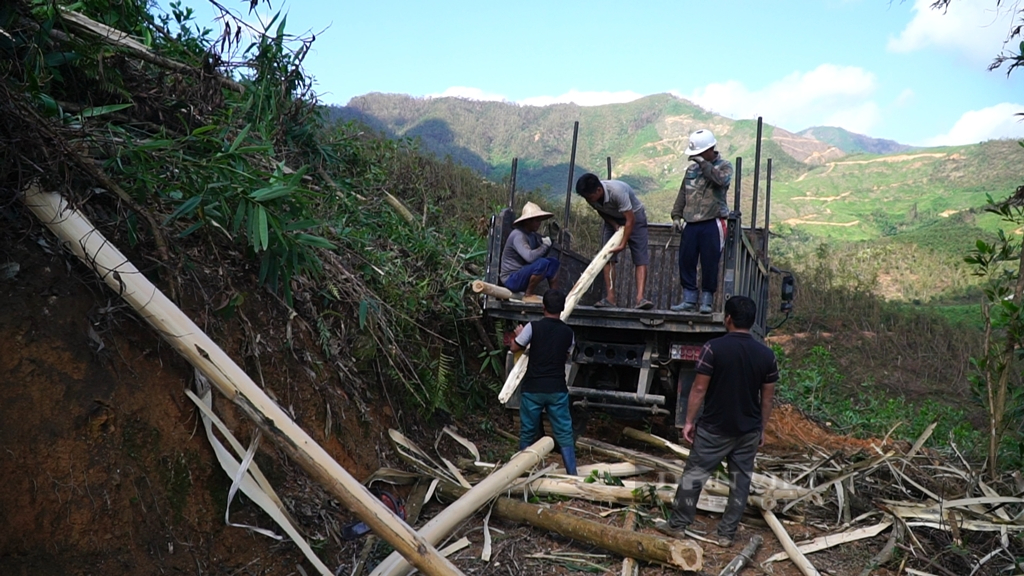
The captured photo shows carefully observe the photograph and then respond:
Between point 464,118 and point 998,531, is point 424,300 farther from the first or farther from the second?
point 464,118

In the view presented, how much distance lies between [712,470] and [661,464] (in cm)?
85

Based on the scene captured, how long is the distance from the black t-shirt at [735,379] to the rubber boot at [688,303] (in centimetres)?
165

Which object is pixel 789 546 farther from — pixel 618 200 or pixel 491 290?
pixel 618 200

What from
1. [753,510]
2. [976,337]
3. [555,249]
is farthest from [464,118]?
[753,510]

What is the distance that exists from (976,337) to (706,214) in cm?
1171

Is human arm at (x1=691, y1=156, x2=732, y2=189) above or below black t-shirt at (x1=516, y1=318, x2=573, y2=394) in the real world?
above

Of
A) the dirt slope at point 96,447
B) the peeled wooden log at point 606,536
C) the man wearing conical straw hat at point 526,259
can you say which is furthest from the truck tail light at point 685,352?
the dirt slope at point 96,447

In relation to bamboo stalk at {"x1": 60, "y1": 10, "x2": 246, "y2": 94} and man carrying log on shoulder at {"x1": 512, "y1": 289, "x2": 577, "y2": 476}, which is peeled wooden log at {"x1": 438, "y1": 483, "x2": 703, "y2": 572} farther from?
bamboo stalk at {"x1": 60, "y1": 10, "x2": 246, "y2": 94}

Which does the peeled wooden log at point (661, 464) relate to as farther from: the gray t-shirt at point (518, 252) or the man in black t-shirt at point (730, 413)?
the gray t-shirt at point (518, 252)

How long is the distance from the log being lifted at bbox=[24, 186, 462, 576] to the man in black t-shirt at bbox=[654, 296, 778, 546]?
177 cm

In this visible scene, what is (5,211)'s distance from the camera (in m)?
3.29

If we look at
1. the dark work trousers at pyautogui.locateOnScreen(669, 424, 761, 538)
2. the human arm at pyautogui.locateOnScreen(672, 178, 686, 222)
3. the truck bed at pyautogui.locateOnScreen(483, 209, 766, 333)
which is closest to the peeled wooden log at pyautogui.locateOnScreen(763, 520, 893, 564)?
the dark work trousers at pyautogui.locateOnScreen(669, 424, 761, 538)

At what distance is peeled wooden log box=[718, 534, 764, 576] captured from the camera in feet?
13.0

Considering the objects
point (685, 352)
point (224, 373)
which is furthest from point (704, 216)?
point (224, 373)
